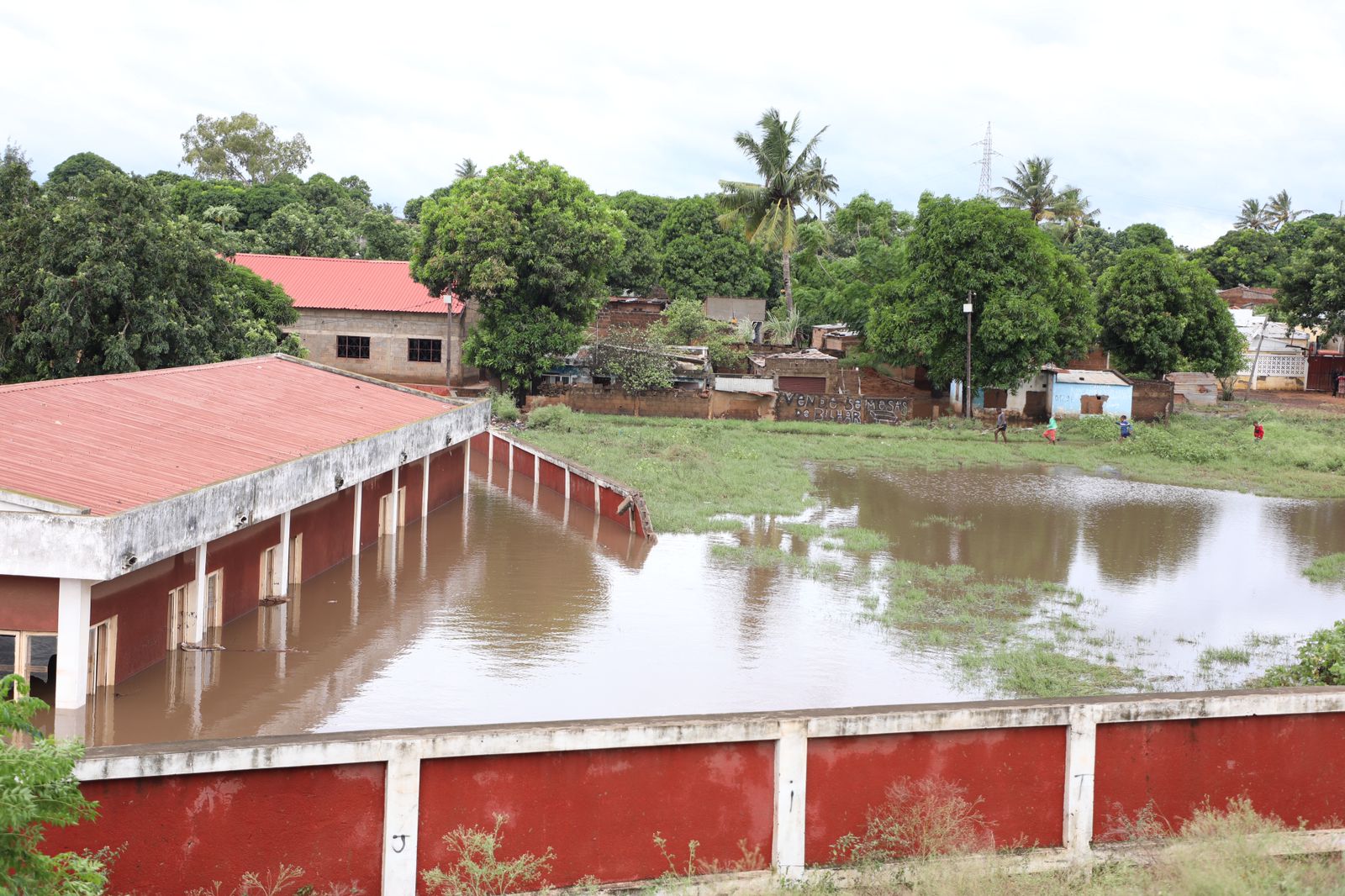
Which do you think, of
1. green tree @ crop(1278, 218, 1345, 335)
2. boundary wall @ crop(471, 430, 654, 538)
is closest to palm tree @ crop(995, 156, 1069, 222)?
Answer: green tree @ crop(1278, 218, 1345, 335)

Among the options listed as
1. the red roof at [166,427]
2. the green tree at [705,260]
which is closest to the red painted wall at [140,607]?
the red roof at [166,427]

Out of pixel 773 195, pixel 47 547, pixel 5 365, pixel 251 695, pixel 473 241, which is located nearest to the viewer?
pixel 47 547

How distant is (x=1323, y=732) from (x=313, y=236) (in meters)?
53.9

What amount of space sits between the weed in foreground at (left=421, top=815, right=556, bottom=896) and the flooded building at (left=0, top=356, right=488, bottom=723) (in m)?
6.02

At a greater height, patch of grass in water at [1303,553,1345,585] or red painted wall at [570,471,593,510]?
red painted wall at [570,471,593,510]

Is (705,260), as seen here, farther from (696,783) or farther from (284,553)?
(696,783)

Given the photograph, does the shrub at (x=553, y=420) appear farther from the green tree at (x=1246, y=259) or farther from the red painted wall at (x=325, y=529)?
the green tree at (x=1246, y=259)

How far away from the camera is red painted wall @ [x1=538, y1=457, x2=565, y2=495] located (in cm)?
2934

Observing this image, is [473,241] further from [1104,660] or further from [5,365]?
[1104,660]

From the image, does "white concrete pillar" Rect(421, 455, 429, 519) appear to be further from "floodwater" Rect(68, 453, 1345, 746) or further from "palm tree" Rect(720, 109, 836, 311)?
"palm tree" Rect(720, 109, 836, 311)

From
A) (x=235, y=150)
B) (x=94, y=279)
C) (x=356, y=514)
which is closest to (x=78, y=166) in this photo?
(x=235, y=150)

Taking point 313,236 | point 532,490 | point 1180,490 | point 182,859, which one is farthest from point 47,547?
point 313,236

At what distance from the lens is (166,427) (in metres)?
18.3

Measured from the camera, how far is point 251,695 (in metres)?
14.4
